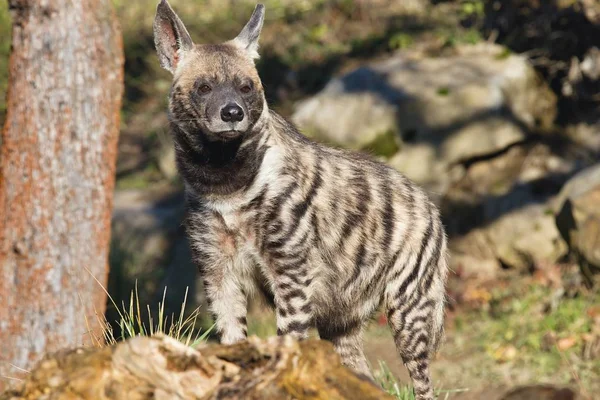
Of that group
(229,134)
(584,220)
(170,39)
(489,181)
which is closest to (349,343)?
(229,134)

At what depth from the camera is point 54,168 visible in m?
6.02

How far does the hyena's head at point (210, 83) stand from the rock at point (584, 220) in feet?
13.7

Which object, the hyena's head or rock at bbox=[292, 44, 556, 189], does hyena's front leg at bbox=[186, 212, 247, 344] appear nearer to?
the hyena's head

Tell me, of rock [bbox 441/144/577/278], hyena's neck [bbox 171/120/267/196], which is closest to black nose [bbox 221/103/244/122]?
hyena's neck [bbox 171/120/267/196]

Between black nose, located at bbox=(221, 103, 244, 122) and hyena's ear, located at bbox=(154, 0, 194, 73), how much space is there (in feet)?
1.86

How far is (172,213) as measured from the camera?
10352 mm

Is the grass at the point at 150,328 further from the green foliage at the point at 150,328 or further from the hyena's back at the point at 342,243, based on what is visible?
the hyena's back at the point at 342,243

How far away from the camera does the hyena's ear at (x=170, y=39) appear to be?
4.79 meters

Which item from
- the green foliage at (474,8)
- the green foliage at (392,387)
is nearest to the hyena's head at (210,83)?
the green foliage at (392,387)

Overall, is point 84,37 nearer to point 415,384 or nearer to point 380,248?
point 380,248

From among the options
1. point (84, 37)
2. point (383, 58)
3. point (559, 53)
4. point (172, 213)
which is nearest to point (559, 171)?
point (559, 53)

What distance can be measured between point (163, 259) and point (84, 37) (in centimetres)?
407

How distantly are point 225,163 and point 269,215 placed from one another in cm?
36

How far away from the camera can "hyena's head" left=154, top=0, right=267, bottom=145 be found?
14.8 feet
